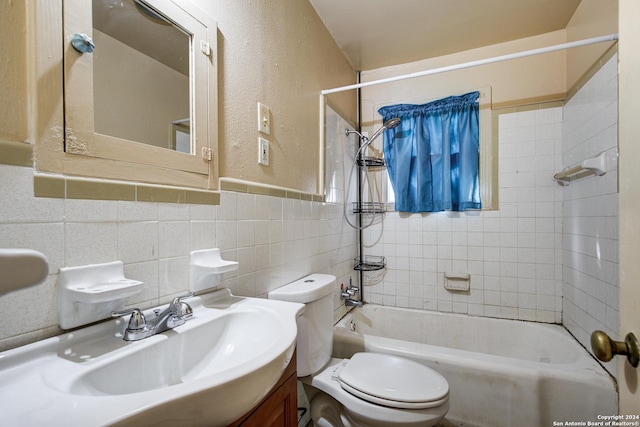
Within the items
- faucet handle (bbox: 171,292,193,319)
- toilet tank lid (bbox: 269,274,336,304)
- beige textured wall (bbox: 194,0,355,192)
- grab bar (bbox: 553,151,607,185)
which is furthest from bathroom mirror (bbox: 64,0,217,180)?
grab bar (bbox: 553,151,607,185)

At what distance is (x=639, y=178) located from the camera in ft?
1.53

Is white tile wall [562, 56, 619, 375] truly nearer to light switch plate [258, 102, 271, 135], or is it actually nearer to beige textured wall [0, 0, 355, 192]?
beige textured wall [0, 0, 355, 192]

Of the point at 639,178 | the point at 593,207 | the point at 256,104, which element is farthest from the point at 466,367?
the point at 256,104

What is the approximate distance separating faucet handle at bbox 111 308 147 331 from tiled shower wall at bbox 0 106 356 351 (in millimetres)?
55

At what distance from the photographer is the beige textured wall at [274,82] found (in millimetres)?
1076

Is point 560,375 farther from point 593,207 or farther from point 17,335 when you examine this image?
point 17,335

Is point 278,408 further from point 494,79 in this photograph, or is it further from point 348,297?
point 494,79

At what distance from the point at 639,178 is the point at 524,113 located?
186 cm

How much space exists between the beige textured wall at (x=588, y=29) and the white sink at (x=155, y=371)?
1923mm

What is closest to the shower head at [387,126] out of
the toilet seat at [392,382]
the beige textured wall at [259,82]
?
the beige textured wall at [259,82]

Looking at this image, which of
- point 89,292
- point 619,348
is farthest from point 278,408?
point 619,348

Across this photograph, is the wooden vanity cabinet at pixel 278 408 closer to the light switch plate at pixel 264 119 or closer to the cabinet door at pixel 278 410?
the cabinet door at pixel 278 410

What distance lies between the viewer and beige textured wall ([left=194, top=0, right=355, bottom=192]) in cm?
108

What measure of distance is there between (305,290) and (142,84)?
0.94 meters
